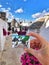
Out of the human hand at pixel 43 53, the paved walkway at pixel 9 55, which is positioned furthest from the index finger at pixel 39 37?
the paved walkway at pixel 9 55

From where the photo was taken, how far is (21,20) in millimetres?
2281

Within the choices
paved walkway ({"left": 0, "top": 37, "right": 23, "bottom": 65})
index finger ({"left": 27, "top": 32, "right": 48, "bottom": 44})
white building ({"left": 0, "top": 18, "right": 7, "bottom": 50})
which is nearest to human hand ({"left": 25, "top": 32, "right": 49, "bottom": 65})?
index finger ({"left": 27, "top": 32, "right": 48, "bottom": 44})

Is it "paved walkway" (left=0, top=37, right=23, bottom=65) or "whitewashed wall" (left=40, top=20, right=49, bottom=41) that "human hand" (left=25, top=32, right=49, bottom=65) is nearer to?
"whitewashed wall" (left=40, top=20, right=49, bottom=41)

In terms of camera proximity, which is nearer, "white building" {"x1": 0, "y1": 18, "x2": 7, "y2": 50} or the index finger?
the index finger

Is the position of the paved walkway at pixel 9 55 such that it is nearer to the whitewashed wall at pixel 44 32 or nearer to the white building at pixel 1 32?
the white building at pixel 1 32

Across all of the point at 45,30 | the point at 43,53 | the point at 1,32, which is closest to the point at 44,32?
the point at 45,30

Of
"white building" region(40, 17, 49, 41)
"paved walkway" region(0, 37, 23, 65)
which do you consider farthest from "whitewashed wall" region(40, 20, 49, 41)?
"paved walkway" region(0, 37, 23, 65)

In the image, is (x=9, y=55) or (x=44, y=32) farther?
(x=9, y=55)

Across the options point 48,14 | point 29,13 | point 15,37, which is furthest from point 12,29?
point 48,14

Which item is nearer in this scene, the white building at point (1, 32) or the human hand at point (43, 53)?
the human hand at point (43, 53)

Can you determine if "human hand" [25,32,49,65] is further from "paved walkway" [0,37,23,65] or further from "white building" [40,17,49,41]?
"paved walkway" [0,37,23,65]

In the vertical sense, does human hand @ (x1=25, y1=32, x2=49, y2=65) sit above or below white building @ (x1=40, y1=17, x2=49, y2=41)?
below

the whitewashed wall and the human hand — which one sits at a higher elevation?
the whitewashed wall

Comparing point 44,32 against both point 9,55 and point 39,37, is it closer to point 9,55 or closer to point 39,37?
point 39,37
